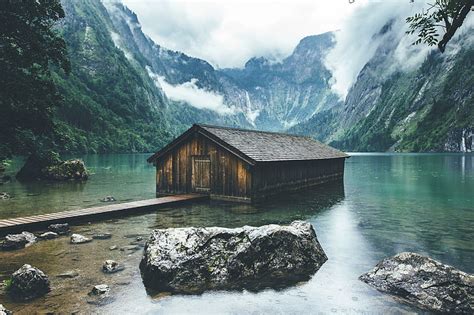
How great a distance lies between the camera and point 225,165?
25906 mm

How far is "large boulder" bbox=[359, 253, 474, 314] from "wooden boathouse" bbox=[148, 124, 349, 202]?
45.5ft

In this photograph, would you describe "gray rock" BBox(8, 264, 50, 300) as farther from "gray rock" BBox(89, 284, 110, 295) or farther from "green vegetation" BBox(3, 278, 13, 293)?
"gray rock" BBox(89, 284, 110, 295)

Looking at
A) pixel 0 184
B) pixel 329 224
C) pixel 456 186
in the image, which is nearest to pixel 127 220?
pixel 329 224

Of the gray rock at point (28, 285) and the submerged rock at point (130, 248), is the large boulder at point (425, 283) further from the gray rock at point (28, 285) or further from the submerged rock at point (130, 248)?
the gray rock at point (28, 285)

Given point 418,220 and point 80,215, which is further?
point 418,220

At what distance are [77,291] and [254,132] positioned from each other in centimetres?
2462

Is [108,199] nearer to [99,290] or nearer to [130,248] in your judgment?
[130,248]

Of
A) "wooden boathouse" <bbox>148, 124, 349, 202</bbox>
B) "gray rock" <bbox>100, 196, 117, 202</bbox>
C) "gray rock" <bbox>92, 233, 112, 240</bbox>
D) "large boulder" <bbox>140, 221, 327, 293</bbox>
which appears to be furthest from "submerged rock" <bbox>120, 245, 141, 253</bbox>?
"gray rock" <bbox>100, 196, 117, 202</bbox>

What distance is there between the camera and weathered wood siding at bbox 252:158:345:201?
26116mm

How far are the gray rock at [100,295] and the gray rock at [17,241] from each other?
6.33m

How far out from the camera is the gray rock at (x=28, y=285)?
9648 mm

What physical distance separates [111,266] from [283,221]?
11024 mm

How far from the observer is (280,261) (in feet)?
40.4

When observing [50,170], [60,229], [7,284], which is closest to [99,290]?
Answer: [7,284]
